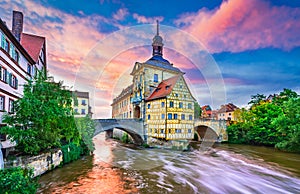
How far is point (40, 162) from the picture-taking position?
10.5 metres

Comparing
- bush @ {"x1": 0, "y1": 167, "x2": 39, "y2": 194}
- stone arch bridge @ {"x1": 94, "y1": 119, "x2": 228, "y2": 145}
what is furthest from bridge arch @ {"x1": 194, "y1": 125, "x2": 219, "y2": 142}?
bush @ {"x1": 0, "y1": 167, "x2": 39, "y2": 194}

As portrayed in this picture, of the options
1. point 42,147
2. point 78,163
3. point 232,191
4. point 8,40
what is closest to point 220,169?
point 232,191

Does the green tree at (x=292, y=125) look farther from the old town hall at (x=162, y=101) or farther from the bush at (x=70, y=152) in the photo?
the bush at (x=70, y=152)

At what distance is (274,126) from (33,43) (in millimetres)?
30552

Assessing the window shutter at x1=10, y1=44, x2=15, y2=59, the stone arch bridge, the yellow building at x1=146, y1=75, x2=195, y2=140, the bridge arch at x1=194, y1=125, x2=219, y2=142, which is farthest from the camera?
the bridge arch at x1=194, y1=125, x2=219, y2=142

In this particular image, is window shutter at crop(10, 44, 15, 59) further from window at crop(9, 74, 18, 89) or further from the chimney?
the chimney

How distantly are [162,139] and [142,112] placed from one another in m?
4.98

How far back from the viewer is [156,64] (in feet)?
90.7

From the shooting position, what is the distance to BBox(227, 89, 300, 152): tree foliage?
70.0 ft

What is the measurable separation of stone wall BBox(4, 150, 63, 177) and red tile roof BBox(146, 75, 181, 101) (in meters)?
13.4

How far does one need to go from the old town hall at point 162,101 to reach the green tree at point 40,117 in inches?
494

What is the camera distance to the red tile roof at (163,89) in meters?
23.0

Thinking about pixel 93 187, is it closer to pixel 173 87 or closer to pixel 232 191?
pixel 232 191

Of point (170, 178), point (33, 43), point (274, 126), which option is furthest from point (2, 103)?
point (274, 126)
